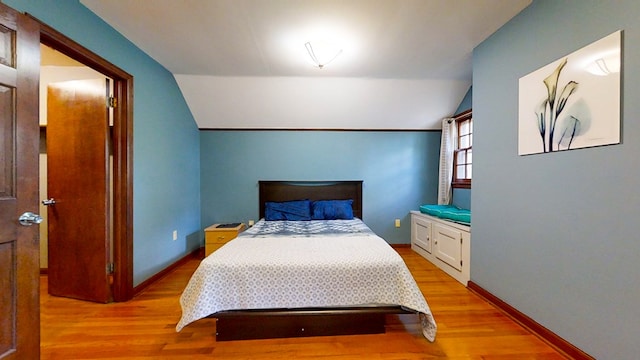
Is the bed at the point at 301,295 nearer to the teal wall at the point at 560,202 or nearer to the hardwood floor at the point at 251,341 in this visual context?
the hardwood floor at the point at 251,341

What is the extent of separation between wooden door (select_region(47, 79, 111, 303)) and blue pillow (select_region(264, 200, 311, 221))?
5.94 feet

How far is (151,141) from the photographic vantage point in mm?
2674

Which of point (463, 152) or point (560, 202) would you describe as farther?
point (463, 152)

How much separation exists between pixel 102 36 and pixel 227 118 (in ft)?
5.67

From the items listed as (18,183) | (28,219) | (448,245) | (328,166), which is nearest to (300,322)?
(28,219)

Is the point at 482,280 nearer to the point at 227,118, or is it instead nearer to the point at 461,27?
the point at 461,27

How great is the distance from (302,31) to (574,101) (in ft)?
6.43

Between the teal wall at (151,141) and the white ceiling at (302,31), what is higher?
the white ceiling at (302,31)

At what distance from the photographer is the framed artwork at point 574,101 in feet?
4.57

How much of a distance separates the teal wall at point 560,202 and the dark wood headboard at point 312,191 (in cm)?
177

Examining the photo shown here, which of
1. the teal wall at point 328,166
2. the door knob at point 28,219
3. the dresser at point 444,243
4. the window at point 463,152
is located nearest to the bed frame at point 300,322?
the door knob at point 28,219

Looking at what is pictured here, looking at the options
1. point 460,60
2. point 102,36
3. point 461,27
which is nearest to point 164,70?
point 102,36

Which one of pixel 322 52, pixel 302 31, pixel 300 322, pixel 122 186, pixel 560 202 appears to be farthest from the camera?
pixel 322 52

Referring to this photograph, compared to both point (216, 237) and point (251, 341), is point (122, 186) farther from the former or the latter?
point (251, 341)
